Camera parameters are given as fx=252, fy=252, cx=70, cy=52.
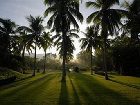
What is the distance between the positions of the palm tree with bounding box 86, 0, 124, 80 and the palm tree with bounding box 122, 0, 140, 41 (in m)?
1.67

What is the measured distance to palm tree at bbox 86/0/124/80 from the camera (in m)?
35.3

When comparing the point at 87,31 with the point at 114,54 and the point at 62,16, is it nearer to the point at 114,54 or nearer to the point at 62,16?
the point at 114,54

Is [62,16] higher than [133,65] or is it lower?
higher

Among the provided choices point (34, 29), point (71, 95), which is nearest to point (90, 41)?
point (34, 29)

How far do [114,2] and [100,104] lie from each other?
2536 centimetres

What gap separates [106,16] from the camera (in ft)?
→ 119

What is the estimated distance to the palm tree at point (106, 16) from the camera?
1391 inches

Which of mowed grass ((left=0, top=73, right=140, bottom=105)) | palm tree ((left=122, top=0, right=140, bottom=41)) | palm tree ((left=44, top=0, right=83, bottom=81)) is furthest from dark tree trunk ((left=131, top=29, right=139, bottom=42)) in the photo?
mowed grass ((left=0, top=73, right=140, bottom=105))

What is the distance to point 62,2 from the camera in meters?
34.4

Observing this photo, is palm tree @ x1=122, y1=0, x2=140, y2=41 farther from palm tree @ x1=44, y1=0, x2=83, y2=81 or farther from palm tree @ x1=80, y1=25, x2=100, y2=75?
palm tree @ x1=80, y1=25, x2=100, y2=75

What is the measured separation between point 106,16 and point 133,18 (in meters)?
3.78

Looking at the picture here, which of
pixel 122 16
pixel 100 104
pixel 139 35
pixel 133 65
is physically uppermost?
pixel 122 16

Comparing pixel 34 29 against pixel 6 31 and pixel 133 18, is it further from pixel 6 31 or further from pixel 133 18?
pixel 133 18

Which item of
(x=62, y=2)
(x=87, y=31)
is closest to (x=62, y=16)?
(x=62, y=2)
